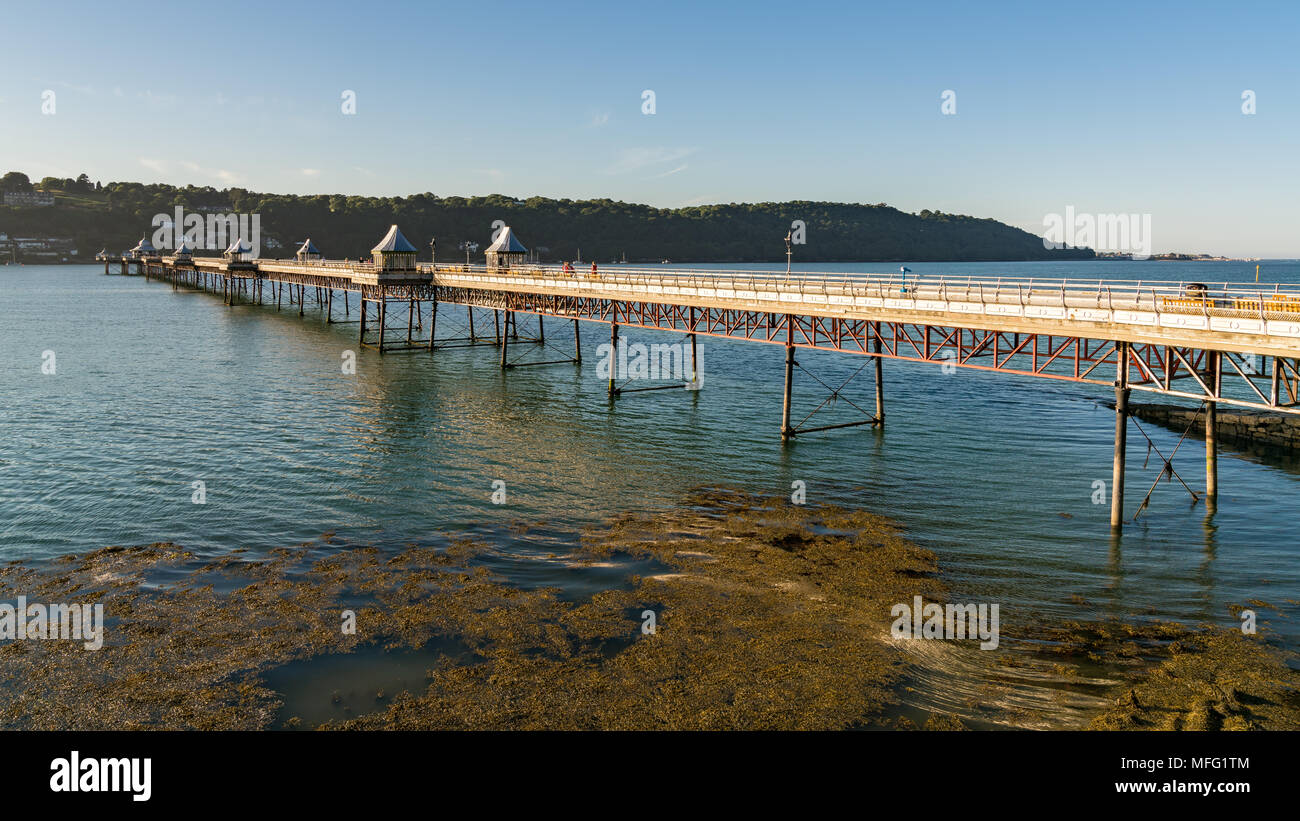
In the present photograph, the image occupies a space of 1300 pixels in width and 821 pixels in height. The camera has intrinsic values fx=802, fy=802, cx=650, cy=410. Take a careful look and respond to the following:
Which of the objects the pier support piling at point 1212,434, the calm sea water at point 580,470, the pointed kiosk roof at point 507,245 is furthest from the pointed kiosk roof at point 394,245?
the pier support piling at point 1212,434

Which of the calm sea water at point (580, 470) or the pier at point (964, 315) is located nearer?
the calm sea water at point (580, 470)

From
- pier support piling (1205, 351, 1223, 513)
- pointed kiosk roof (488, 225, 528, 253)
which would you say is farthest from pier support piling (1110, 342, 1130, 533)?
pointed kiosk roof (488, 225, 528, 253)

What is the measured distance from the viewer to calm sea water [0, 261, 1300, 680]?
22547 millimetres

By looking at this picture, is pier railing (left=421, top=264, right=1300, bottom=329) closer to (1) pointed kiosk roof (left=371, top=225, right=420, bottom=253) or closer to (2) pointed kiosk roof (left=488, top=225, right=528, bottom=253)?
(2) pointed kiosk roof (left=488, top=225, right=528, bottom=253)

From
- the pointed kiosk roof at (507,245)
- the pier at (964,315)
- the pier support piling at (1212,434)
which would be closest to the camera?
the pier at (964,315)

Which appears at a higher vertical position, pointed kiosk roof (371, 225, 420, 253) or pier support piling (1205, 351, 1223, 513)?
pointed kiosk roof (371, 225, 420, 253)

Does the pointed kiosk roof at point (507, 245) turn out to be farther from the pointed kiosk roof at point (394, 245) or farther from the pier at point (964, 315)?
the pointed kiosk roof at point (394, 245)

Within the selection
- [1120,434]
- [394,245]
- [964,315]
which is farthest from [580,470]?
[394,245]

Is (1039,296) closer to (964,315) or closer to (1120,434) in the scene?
(964,315)

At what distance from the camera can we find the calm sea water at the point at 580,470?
74.0ft

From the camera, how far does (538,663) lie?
54.4 feet

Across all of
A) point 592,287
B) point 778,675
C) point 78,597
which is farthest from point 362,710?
point 592,287
